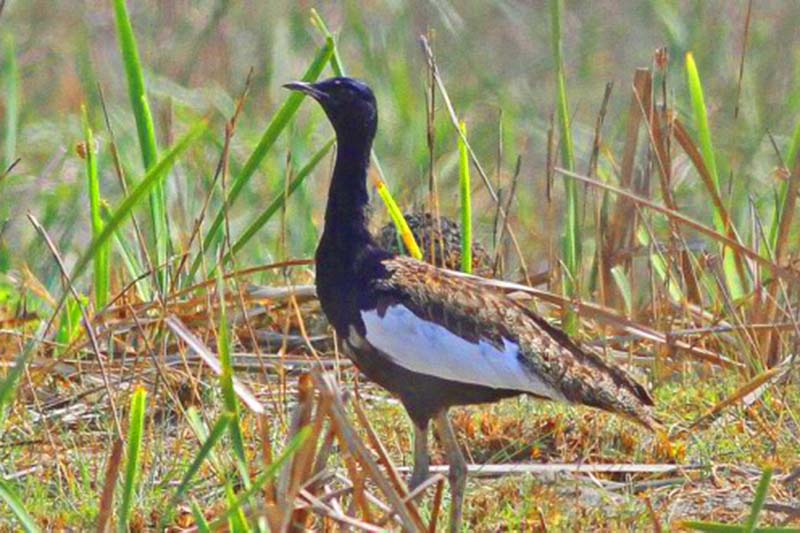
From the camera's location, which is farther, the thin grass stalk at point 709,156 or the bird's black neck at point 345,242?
the thin grass stalk at point 709,156

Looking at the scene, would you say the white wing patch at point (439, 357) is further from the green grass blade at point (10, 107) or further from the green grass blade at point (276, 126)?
the green grass blade at point (10, 107)

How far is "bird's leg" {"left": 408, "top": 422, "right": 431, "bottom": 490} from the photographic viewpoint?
5.37m

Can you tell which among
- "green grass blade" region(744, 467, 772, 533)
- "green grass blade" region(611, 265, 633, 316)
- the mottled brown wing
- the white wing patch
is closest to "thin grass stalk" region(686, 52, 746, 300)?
"green grass blade" region(611, 265, 633, 316)

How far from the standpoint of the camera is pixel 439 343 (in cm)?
554

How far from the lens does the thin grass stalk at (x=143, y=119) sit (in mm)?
5789

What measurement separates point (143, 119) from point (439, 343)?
1.08 m

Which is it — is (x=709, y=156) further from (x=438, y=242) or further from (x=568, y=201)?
(x=438, y=242)

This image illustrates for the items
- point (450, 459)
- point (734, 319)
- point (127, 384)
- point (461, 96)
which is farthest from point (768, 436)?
point (461, 96)

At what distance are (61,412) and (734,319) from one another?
67.9 inches

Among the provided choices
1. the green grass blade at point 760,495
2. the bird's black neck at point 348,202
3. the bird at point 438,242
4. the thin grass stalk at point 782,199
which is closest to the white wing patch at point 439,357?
the bird's black neck at point 348,202

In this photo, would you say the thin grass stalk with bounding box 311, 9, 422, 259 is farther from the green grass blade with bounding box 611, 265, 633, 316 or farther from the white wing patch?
the green grass blade with bounding box 611, 265, 633, 316

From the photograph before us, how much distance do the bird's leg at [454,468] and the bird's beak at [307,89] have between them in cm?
88

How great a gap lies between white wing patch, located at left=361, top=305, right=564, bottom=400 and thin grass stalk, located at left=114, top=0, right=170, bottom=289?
724mm

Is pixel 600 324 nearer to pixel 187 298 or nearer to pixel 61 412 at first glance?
pixel 187 298
